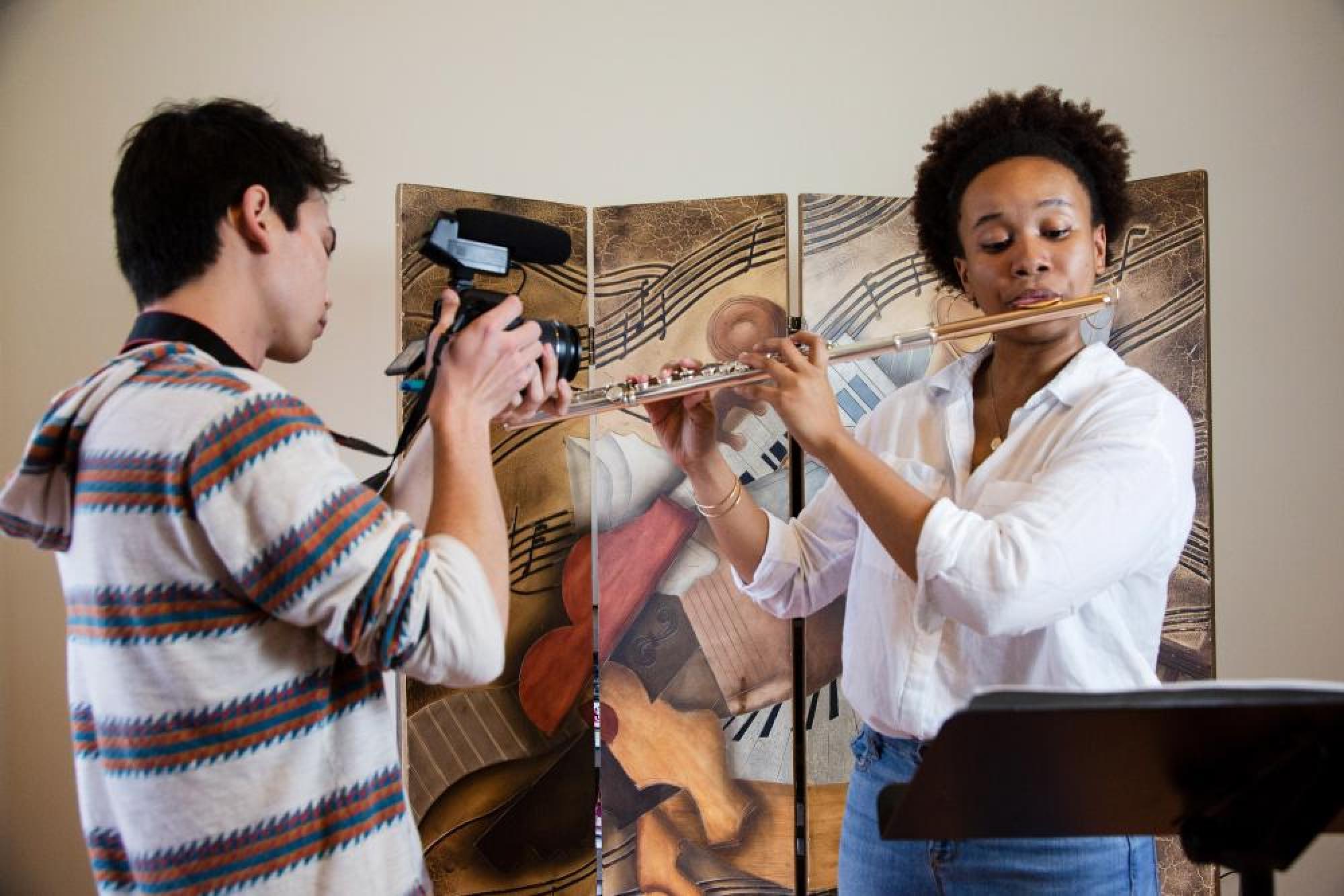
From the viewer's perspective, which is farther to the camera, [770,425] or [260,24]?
[260,24]

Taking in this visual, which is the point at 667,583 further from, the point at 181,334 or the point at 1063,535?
the point at 181,334

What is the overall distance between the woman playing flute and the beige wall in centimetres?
129

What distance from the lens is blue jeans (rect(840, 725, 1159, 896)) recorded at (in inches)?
51.6

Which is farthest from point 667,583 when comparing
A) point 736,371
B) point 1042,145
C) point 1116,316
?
point 1042,145

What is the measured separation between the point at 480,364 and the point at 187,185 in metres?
0.36

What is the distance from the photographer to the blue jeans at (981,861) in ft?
4.30

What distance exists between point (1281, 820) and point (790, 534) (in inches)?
35.2

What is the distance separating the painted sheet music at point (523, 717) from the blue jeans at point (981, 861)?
4.01 feet

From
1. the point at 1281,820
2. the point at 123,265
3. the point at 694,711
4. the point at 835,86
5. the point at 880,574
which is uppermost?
the point at 835,86

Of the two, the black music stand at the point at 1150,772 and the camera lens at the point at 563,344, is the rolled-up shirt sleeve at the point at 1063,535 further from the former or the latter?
the camera lens at the point at 563,344

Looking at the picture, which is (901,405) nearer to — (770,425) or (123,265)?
(770,425)

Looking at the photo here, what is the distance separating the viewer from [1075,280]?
155 centimetres

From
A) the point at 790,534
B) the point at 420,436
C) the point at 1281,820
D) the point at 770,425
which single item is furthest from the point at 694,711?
the point at 1281,820

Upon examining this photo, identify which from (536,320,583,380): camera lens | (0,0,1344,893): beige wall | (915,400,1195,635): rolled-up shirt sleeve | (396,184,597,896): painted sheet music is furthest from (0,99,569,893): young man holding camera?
(0,0,1344,893): beige wall
